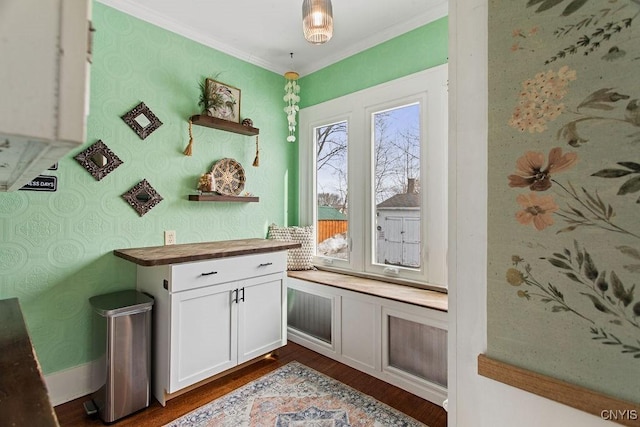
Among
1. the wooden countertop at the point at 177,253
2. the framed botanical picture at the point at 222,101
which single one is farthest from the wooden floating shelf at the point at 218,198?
the framed botanical picture at the point at 222,101

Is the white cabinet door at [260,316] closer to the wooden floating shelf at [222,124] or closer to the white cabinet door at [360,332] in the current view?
the white cabinet door at [360,332]

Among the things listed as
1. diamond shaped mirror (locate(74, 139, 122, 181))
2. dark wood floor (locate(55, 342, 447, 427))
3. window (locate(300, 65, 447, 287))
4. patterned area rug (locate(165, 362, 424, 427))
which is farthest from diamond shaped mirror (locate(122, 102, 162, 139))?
patterned area rug (locate(165, 362, 424, 427))

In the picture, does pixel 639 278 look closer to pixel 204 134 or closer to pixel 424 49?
pixel 424 49

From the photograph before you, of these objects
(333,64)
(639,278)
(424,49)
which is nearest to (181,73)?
(333,64)

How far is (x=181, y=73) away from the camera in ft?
8.14

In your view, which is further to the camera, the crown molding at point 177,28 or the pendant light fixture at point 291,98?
the pendant light fixture at point 291,98

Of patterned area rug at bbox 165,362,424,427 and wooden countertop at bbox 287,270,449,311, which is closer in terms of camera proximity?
patterned area rug at bbox 165,362,424,427

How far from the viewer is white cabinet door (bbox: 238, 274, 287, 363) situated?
225cm

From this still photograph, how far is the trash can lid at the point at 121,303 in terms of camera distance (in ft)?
5.91

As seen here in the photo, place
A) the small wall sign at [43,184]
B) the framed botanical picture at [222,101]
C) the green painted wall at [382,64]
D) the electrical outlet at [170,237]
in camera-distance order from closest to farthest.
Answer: the small wall sign at [43,184]
the green painted wall at [382,64]
the electrical outlet at [170,237]
the framed botanical picture at [222,101]

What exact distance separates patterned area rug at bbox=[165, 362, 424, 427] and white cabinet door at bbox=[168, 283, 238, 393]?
21 centimetres

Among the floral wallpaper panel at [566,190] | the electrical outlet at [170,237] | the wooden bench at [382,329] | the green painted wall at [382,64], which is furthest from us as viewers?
the electrical outlet at [170,237]

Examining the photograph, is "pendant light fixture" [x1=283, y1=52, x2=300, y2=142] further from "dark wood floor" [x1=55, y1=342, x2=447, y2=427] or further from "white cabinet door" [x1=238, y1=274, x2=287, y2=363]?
"dark wood floor" [x1=55, y1=342, x2=447, y2=427]

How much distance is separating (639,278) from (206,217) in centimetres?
262
